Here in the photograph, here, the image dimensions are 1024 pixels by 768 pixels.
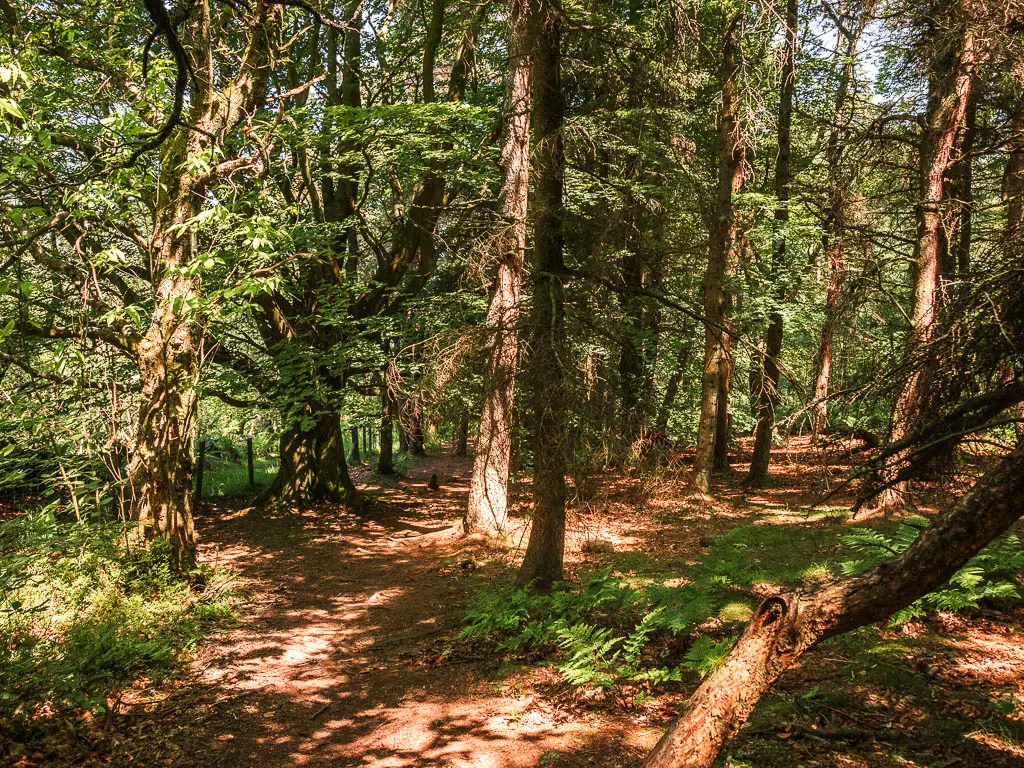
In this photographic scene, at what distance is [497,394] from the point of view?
24.8ft

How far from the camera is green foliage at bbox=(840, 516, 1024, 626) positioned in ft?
18.1

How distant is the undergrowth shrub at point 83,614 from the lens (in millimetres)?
5332

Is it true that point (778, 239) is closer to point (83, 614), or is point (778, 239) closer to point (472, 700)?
point (472, 700)

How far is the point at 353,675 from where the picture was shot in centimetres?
686

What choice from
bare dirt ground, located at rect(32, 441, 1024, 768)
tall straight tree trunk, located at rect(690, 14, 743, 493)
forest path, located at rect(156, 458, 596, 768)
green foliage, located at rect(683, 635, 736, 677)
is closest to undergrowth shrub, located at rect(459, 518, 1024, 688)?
green foliage, located at rect(683, 635, 736, 677)

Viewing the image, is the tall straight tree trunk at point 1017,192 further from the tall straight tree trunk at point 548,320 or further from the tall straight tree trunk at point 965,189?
the tall straight tree trunk at point 548,320

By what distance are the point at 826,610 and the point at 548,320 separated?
14.1 feet

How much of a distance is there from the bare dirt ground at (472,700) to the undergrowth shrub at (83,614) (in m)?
0.38

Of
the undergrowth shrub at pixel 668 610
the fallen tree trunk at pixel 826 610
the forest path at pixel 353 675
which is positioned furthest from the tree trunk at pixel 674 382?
the fallen tree trunk at pixel 826 610

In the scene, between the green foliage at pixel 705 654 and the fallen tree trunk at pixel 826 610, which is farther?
the green foliage at pixel 705 654

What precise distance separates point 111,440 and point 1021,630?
995 cm

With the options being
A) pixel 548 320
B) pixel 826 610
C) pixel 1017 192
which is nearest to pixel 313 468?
pixel 548 320

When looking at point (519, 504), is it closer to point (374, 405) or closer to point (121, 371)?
point (374, 405)

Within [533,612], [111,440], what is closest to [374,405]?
[111,440]
